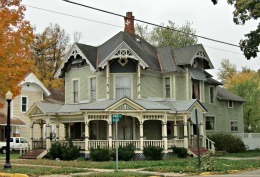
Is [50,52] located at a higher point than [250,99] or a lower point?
higher

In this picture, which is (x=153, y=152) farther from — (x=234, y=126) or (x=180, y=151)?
(x=234, y=126)

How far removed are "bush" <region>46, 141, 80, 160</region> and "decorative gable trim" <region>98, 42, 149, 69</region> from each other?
6.47 m

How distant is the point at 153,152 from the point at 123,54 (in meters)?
7.74

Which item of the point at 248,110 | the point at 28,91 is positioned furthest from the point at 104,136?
the point at 248,110

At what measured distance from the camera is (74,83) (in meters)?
36.5

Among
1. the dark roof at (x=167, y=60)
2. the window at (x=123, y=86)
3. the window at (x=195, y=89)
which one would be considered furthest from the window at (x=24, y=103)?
the window at (x=195, y=89)

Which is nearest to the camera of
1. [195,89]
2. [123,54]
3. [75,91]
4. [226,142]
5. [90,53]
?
[123,54]

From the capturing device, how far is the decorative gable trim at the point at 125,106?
100.0ft

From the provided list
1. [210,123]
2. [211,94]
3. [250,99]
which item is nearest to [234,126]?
[210,123]

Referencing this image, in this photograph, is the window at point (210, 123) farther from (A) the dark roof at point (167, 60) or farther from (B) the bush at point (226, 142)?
(A) the dark roof at point (167, 60)

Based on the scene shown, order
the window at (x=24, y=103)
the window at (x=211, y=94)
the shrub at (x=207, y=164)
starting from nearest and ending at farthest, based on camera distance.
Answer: the shrub at (x=207, y=164)
the window at (x=211, y=94)
the window at (x=24, y=103)

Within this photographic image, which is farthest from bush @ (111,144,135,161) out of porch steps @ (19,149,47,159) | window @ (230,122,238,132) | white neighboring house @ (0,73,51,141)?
white neighboring house @ (0,73,51,141)

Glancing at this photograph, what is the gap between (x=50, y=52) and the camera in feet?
212

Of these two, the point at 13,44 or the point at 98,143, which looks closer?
the point at 13,44
